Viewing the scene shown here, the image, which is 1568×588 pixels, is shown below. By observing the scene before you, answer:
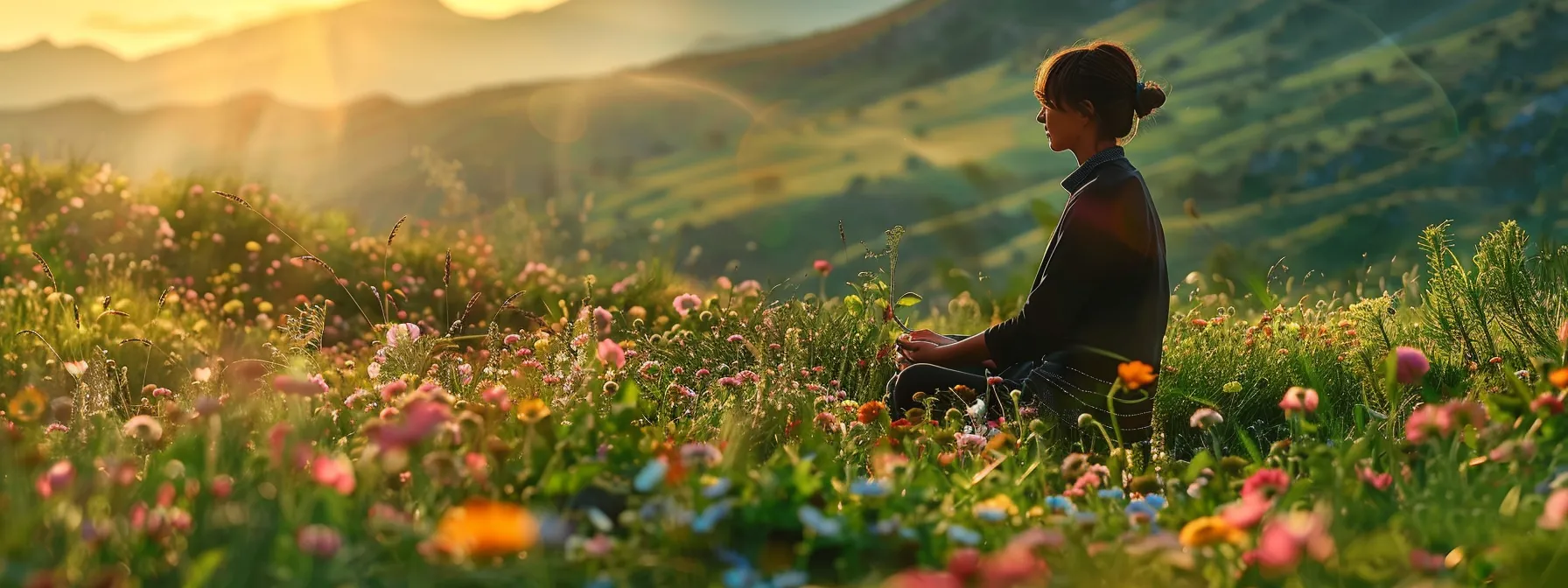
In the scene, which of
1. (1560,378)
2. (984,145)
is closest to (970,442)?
(1560,378)

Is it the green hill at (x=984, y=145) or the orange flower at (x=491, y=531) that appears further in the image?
the green hill at (x=984, y=145)

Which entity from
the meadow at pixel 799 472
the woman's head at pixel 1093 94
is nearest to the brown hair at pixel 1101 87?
the woman's head at pixel 1093 94

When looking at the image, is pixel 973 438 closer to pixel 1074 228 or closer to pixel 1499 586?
pixel 1074 228

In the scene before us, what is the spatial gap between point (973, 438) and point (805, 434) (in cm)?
47

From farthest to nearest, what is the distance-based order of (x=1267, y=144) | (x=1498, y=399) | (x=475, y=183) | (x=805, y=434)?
(x=475, y=183)
(x=1267, y=144)
(x=805, y=434)
(x=1498, y=399)

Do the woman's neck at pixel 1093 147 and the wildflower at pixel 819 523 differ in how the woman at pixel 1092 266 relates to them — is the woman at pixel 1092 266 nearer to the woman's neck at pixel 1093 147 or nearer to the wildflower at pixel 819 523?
the woman's neck at pixel 1093 147

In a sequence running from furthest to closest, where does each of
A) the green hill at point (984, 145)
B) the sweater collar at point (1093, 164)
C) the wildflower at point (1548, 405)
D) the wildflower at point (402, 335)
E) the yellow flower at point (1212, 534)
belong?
the green hill at point (984, 145), the wildflower at point (402, 335), the sweater collar at point (1093, 164), the wildflower at point (1548, 405), the yellow flower at point (1212, 534)

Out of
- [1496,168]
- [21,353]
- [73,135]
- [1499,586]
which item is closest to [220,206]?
[73,135]

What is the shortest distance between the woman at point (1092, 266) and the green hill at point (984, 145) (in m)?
5.26

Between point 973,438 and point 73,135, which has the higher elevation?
point 73,135

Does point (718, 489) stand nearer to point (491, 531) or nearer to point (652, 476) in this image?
point (652, 476)

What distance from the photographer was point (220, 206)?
9016 millimetres

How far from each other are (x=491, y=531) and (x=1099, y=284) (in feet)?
8.41

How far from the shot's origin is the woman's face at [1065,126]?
152 inches
